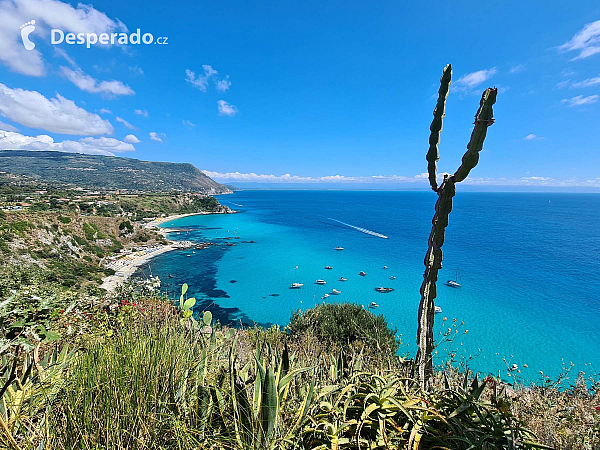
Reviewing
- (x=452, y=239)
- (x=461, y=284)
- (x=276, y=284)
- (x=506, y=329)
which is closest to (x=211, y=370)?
(x=506, y=329)

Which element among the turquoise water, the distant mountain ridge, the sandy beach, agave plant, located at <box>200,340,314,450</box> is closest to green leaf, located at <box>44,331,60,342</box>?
agave plant, located at <box>200,340,314,450</box>

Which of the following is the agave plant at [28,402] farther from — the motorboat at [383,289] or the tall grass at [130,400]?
the motorboat at [383,289]

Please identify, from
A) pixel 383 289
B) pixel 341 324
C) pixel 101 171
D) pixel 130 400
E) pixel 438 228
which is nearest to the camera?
pixel 130 400

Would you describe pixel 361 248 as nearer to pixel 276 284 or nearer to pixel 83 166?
pixel 276 284

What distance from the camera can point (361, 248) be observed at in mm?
46656

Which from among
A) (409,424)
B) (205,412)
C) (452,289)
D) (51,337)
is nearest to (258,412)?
(205,412)

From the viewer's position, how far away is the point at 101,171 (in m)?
153

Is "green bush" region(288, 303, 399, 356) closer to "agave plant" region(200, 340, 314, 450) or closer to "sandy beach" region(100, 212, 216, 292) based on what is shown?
"agave plant" region(200, 340, 314, 450)

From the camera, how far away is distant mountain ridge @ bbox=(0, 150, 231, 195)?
13312 cm

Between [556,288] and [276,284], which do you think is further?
[276,284]

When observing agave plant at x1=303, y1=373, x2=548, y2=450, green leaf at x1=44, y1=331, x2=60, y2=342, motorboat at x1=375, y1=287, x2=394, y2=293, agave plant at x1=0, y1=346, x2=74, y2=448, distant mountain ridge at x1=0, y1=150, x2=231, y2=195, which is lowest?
motorboat at x1=375, y1=287, x2=394, y2=293

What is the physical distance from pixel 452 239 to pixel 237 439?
60.0 metres

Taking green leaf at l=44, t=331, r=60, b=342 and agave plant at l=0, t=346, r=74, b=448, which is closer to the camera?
agave plant at l=0, t=346, r=74, b=448

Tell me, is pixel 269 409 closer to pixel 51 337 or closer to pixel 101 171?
pixel 51 337
